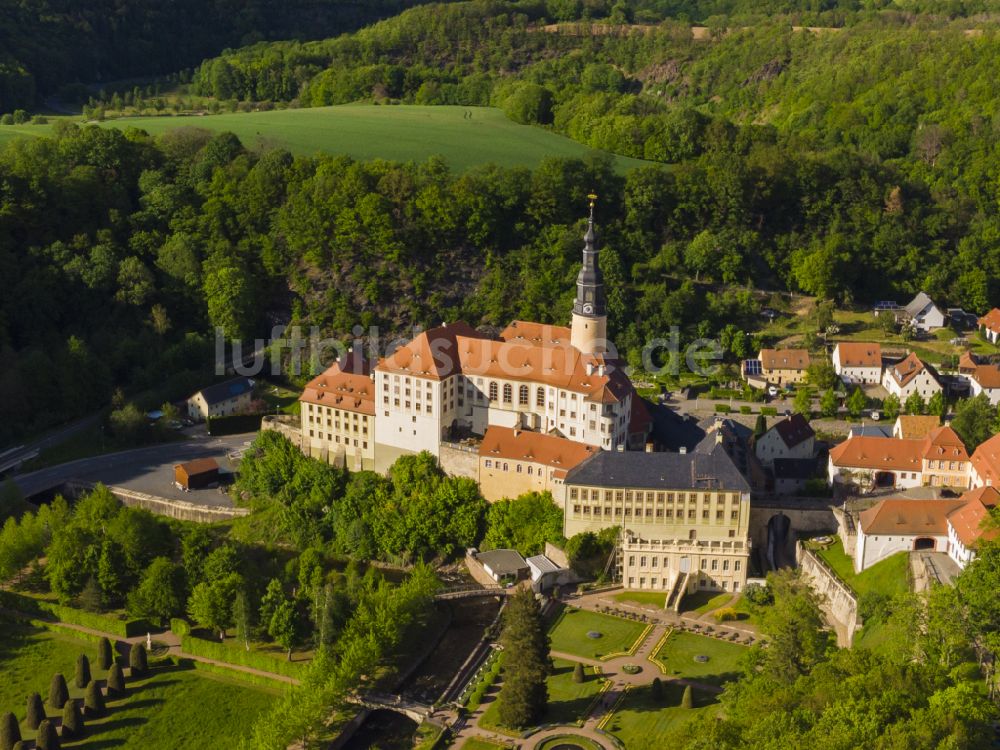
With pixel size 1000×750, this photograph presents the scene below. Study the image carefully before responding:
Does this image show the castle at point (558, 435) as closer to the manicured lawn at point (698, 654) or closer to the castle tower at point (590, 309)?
the castle tower at point (590, 309)

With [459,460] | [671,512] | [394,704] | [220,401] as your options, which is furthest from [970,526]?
[220,401]

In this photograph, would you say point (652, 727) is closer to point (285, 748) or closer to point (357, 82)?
point (285, 748)

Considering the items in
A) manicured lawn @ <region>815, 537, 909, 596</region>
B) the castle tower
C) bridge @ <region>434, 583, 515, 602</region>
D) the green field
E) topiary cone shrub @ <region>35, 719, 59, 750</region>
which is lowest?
topiary cone shrub @ <region>35, 719, 59, 750</region>

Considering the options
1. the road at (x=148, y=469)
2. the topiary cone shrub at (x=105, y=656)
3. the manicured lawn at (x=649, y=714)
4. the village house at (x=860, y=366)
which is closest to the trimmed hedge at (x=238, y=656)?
the topiary cone shrub at (x=105, y=656)

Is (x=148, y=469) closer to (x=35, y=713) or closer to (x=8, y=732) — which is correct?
(x=35, y=713)

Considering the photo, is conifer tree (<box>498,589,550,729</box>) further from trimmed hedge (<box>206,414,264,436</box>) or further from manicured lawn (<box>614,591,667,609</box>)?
trimmed hedge (<box>206,414,264,436</box>)

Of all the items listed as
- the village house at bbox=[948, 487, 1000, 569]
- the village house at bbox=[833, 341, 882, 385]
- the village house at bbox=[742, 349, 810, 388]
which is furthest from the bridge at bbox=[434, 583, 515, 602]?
the village house at bbox=[833, 341, 882, 385]
